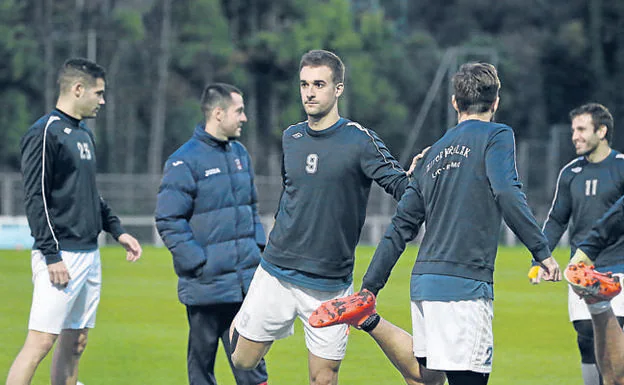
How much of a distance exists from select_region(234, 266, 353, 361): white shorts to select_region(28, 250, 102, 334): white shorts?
1.23 m

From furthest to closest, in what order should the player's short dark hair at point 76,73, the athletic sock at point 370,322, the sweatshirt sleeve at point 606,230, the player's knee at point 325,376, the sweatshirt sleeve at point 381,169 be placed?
the player's short dark hair at point 76,73, the sweatshirt sleeve at point 606,230, the player's knee at point 325,376, the sweatshirt sleeve at point 381,169, the athletic sock at point 370,322

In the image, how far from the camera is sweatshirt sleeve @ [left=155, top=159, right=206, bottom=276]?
25.8 ft

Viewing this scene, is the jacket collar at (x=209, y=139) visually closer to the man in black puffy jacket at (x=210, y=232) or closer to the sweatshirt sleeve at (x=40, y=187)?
the man in black puffy jacket at (x=210, y=232)

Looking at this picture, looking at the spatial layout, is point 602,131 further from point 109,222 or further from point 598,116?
point 109,222

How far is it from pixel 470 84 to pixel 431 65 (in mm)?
58697

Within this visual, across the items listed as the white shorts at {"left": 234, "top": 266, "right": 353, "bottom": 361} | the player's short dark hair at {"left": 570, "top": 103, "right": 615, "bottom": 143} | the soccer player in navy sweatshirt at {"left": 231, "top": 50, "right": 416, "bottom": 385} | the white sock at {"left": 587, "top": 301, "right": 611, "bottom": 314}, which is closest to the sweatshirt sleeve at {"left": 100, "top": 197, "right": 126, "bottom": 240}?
the white shorts at {"left": 234, "top": 266, "right": 353, "bottom": 361}

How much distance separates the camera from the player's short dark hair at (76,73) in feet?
25.8

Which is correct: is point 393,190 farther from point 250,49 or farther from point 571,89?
point 571,89

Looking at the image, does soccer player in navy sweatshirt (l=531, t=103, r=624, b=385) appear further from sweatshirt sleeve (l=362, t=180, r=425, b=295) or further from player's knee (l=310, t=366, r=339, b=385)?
sweatshirt sleeve (l=362, t=180, r=425, b=295)

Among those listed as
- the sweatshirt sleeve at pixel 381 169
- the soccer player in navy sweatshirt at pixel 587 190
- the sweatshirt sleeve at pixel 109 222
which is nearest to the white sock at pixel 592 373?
the soccer player in navy sweatshirt at pixel 587 190

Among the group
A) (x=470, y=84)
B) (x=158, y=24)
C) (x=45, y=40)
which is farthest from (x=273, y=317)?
(x=158, y=24)

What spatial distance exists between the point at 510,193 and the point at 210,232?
9.02 feet

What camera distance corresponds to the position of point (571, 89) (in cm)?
6325

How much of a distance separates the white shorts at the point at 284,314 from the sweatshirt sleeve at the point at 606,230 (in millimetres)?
1637
